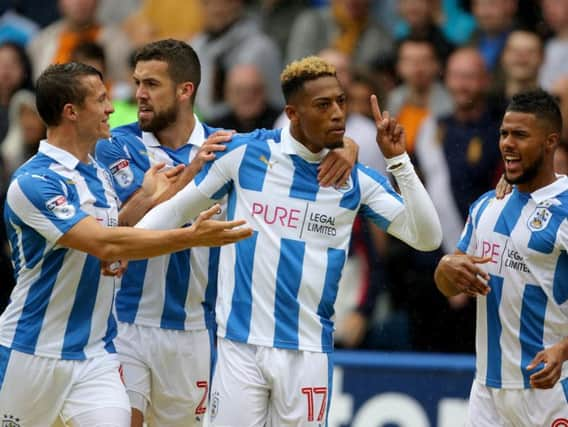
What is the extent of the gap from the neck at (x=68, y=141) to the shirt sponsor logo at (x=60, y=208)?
0.38 metres

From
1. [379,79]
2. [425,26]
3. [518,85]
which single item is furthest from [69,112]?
[425,26]

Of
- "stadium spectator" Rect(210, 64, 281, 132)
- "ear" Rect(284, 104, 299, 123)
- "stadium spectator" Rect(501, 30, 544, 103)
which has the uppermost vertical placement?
"stadium spectator" Rect(501, 30, 544, 103)

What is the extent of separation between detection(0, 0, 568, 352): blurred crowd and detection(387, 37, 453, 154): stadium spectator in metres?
0.01

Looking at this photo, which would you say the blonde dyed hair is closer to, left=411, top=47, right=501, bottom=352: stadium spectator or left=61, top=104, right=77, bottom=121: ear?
left=61, top=104, right=77, bottom=121: ear

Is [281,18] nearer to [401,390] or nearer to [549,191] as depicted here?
[401,390]

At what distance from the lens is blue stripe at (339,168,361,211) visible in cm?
776

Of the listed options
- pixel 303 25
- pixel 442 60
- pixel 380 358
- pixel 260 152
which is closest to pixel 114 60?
pixel 303 25

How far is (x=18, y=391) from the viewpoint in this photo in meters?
7.43

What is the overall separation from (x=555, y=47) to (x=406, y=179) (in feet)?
15.8

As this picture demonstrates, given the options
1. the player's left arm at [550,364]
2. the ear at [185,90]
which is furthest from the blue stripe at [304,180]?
the player's left arm at [550,364]

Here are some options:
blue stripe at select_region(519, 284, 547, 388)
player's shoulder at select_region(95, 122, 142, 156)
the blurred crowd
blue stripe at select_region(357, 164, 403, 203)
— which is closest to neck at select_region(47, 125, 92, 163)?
player's shoulder at select_region(95, 122, 142, 156)

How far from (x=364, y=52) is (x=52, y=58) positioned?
3.41 meters

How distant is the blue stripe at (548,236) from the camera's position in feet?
24.6

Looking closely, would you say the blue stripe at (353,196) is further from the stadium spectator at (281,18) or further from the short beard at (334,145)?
the stadium spectator at (281,18)
